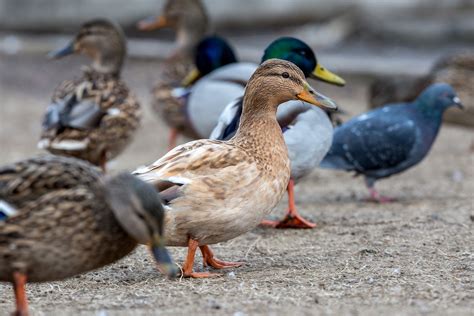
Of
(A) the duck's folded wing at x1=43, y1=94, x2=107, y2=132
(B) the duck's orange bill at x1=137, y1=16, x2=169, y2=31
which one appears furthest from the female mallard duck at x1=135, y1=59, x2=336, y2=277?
(B) the duck's orange bill at x1=137, y1=16, x2=169, y2=31

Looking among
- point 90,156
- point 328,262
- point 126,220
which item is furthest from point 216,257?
point 90,156

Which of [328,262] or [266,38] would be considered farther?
[266,38]

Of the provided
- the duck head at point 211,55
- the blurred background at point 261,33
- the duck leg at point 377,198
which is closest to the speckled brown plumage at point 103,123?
the duck head at point 211,55

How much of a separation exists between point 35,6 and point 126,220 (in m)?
13.6

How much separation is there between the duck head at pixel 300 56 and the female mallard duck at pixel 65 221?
3.30 m

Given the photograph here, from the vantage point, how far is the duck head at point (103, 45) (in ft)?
32.4

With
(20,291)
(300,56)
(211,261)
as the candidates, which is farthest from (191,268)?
(300,56)

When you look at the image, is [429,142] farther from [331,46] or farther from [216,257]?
[331,46]

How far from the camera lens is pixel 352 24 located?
16375 mm

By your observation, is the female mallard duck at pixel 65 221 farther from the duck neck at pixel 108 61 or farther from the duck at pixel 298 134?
the duck neck at pixel 108 61

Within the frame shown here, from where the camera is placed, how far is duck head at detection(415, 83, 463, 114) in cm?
841

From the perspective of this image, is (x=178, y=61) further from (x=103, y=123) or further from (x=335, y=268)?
(x=335, y=268)

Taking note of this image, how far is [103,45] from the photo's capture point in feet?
32.4

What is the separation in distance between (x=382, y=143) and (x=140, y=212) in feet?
13.6
